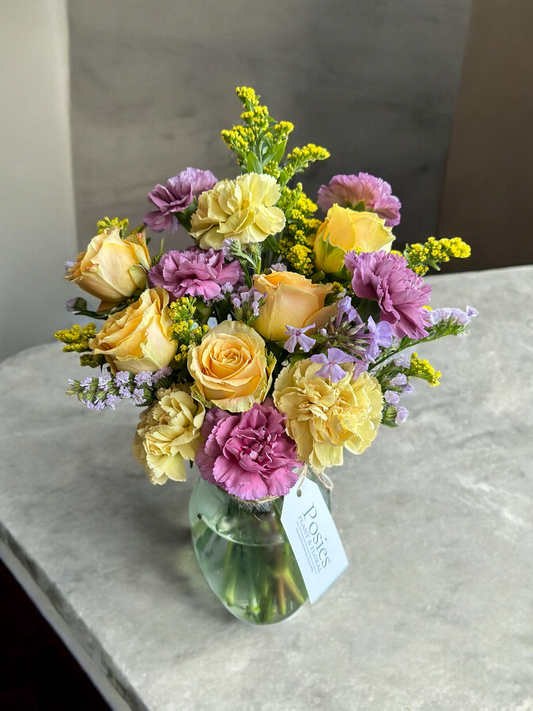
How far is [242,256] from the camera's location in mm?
662

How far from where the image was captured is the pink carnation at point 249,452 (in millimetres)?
630

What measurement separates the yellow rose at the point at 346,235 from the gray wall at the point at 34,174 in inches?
37.1

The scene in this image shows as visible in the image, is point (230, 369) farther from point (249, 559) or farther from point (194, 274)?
point (249, 559)

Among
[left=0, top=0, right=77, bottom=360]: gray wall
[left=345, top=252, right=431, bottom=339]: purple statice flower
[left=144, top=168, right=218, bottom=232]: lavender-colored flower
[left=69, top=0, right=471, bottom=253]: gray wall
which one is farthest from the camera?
[left=69, top=0, right=471, bottom=253]: gray wall

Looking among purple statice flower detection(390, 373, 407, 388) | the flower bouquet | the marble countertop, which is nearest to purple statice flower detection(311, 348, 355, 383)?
the flower bouquet

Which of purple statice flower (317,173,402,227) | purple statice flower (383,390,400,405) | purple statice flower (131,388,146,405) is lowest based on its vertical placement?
purple statice flower (383,390,400,405)

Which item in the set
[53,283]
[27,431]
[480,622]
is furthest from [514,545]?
[53,283]

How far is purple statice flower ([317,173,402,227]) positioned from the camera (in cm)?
76

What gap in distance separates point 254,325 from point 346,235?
12 cm

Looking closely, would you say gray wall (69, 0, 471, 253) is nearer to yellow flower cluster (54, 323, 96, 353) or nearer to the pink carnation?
yellow flower cluster (54, 323, 96, 353)

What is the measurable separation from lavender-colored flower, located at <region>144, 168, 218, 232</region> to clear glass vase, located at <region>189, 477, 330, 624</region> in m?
0.29

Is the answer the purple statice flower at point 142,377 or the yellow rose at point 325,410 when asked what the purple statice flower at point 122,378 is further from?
the yellow rose at point 325,410

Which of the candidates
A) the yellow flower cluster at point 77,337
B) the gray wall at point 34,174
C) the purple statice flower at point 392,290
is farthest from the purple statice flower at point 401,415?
the gray wall at point 34,174

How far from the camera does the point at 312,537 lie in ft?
2.56
